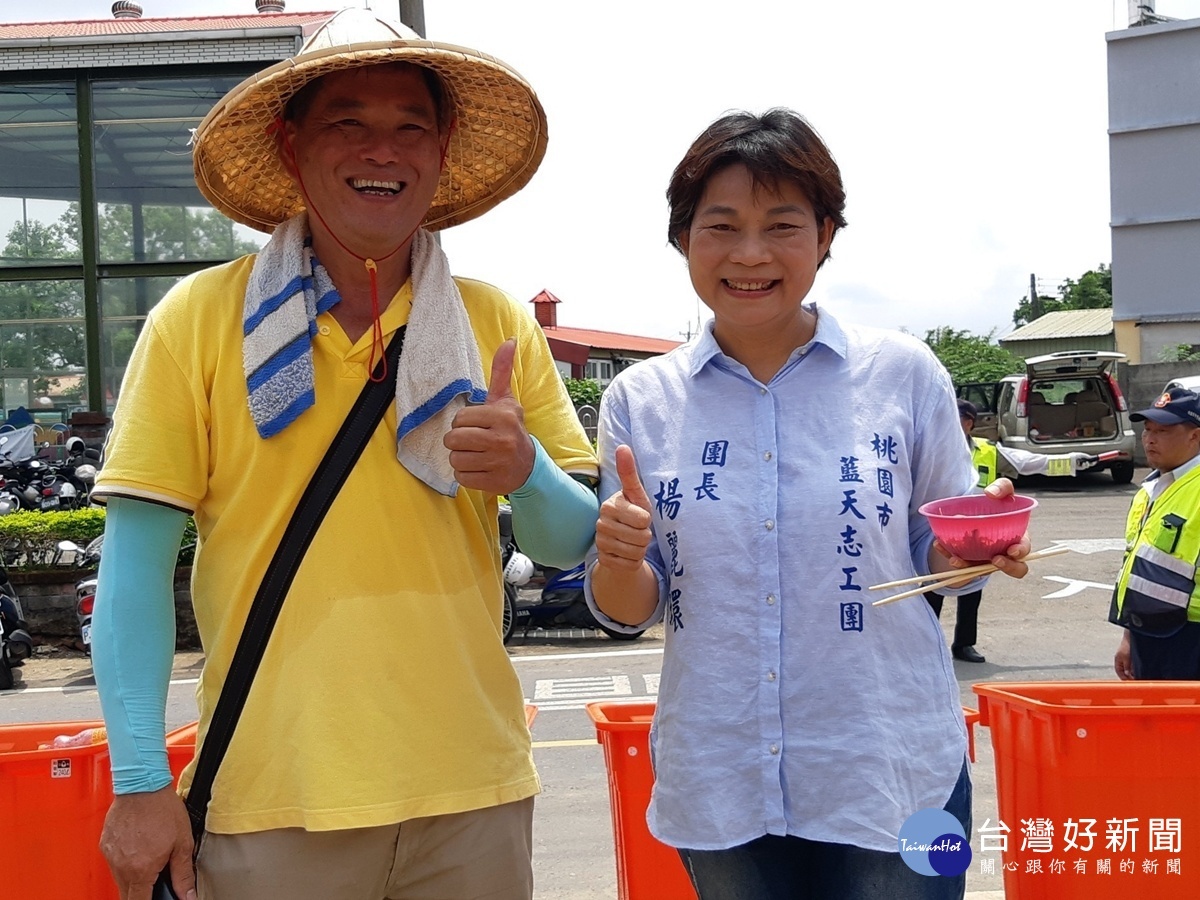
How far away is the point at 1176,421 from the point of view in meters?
4.81

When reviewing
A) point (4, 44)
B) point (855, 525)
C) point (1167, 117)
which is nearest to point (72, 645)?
point (4, 44)

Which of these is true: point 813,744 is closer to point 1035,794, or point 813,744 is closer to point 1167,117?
point 1035,794

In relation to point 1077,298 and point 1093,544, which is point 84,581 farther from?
point 1077,298

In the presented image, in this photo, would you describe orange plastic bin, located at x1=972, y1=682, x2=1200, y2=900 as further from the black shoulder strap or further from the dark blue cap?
the dark blue cap

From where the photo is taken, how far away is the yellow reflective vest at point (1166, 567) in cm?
437

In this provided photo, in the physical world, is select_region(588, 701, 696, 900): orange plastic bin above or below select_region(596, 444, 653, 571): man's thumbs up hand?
below

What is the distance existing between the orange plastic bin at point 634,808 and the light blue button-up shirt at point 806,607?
0.84 m

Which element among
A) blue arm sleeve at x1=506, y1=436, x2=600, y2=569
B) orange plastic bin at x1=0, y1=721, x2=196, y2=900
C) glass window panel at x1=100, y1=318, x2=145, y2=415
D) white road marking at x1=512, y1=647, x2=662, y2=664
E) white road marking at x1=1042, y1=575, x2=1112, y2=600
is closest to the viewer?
blue arm sleeve at x1=506, y1=436, x2=600, y2=569

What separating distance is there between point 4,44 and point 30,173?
181 centimetres

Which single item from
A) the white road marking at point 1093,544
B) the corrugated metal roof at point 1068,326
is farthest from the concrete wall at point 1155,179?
the corrugated metal roof at point 1068,326

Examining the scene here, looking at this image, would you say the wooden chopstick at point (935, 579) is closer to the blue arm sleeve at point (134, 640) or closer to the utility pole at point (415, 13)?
the blue arm sleeve at point (134, 640)

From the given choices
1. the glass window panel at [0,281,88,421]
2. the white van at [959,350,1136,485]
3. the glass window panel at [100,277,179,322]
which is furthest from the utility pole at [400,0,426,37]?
the white van at [959,350,1136,485]

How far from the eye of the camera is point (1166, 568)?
4.42 m

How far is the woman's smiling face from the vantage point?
190 centimetres
